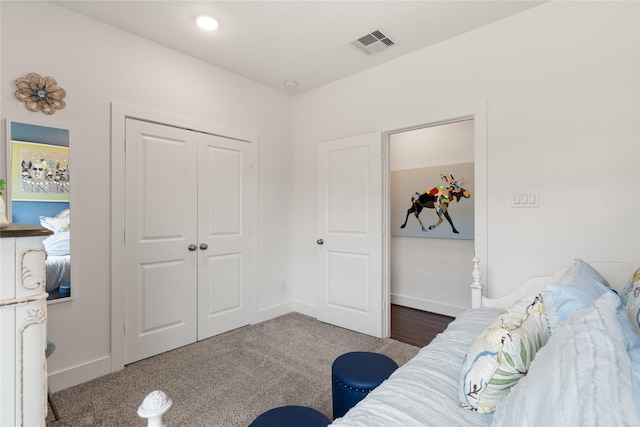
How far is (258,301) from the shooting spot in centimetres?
355

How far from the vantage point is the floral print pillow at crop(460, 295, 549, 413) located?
37.8 inches

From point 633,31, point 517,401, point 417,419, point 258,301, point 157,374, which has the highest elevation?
point 633,31

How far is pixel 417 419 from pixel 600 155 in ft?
7.03

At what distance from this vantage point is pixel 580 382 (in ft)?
2.01

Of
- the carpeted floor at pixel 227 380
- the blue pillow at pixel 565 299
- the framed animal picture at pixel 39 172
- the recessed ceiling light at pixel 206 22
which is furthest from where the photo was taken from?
the recessed ceiling light at pixel 206 22

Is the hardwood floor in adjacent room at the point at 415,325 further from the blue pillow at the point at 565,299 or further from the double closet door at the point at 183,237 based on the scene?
the blue pillow at the point at 565,299

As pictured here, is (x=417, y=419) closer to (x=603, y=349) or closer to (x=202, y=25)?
(x=603, y=349)

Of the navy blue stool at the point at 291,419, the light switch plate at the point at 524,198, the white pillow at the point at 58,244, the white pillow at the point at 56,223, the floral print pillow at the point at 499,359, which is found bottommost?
the navy blue stool at the point at 291,419

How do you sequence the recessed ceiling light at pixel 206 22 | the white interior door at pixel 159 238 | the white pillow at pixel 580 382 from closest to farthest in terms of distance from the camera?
the white pillow at pixel 580 382 → the recessed ceiling light at pixel 206 22 → the white interior door at pixel 159 238

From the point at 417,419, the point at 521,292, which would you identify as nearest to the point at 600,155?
the point at 521,292

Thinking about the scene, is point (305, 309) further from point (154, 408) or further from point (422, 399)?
point (154, 408)

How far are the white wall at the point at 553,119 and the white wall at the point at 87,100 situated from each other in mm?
2335

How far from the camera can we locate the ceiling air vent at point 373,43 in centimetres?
263

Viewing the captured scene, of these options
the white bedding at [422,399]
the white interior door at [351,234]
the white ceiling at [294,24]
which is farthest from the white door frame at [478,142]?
the white bedding at [422,399]
